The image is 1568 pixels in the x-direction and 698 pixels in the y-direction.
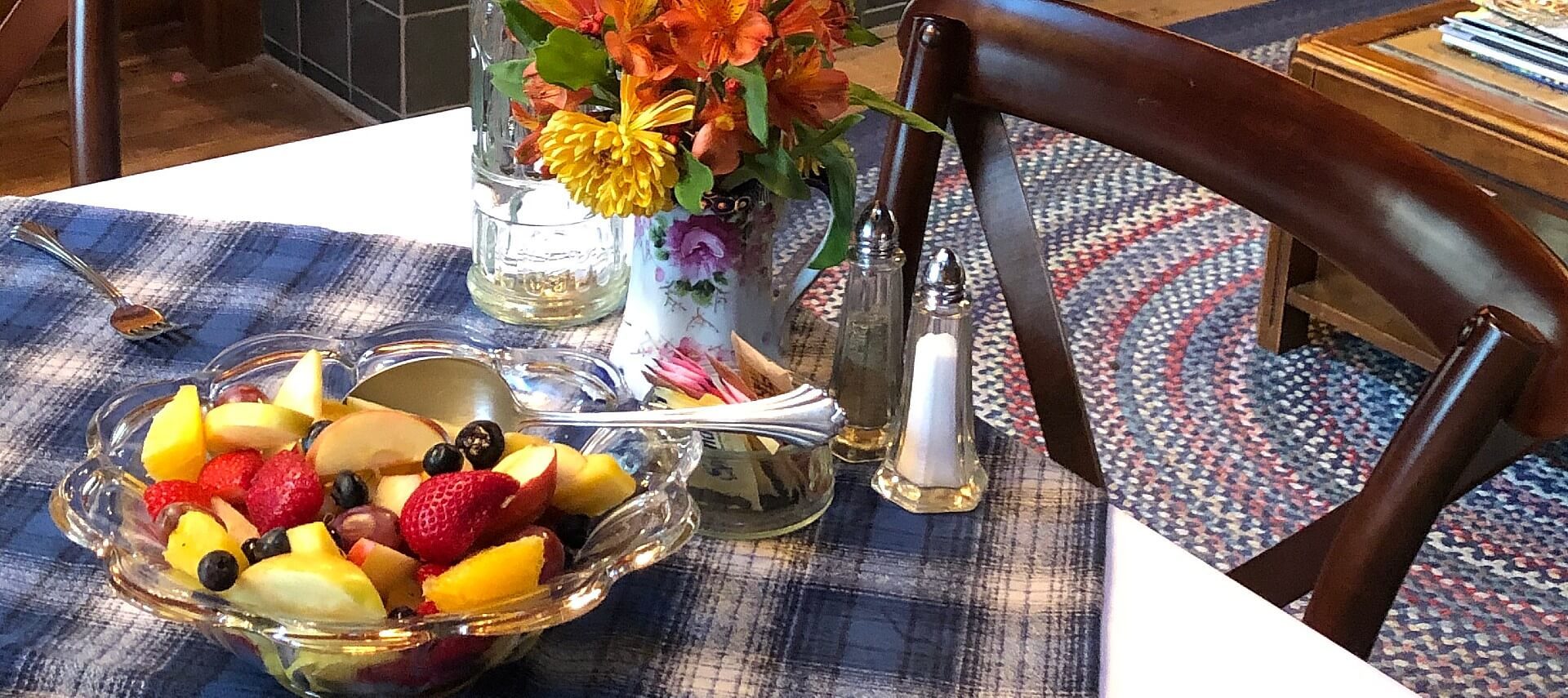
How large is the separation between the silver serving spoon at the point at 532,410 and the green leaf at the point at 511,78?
0.14 meters

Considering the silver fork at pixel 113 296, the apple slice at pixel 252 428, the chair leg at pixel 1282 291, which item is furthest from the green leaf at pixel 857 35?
the chair leg at pixel 1282 291

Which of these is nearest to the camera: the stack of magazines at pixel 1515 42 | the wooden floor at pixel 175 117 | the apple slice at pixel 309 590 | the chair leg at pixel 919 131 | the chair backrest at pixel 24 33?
the apple slice at pixel 309 590

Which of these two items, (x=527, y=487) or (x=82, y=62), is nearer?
(x=527, y=487)

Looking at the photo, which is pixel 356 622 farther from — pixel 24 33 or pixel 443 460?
pixel 24 33

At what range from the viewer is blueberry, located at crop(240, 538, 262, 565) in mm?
547

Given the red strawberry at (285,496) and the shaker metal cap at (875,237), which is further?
the shaker metal cap at (875,237)

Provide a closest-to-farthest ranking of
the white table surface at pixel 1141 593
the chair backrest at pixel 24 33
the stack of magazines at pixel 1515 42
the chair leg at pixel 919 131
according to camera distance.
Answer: the white table surface at pixel 1141 593, the chair leg at pixel 919 131, the chair backrest at pixel 24 33, the stack of magazines at pixel 1515 42

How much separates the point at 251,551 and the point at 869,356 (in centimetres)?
33

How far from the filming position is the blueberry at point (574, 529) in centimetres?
60

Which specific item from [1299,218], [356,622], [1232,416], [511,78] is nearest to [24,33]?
[511,78]

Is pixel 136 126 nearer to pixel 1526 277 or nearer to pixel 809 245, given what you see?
pixel 809 245

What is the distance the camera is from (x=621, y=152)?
2.15 feet

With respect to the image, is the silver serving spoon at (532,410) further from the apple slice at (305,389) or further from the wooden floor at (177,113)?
the wooden floor at (177,113)

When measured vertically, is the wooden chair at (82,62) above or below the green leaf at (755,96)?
below
